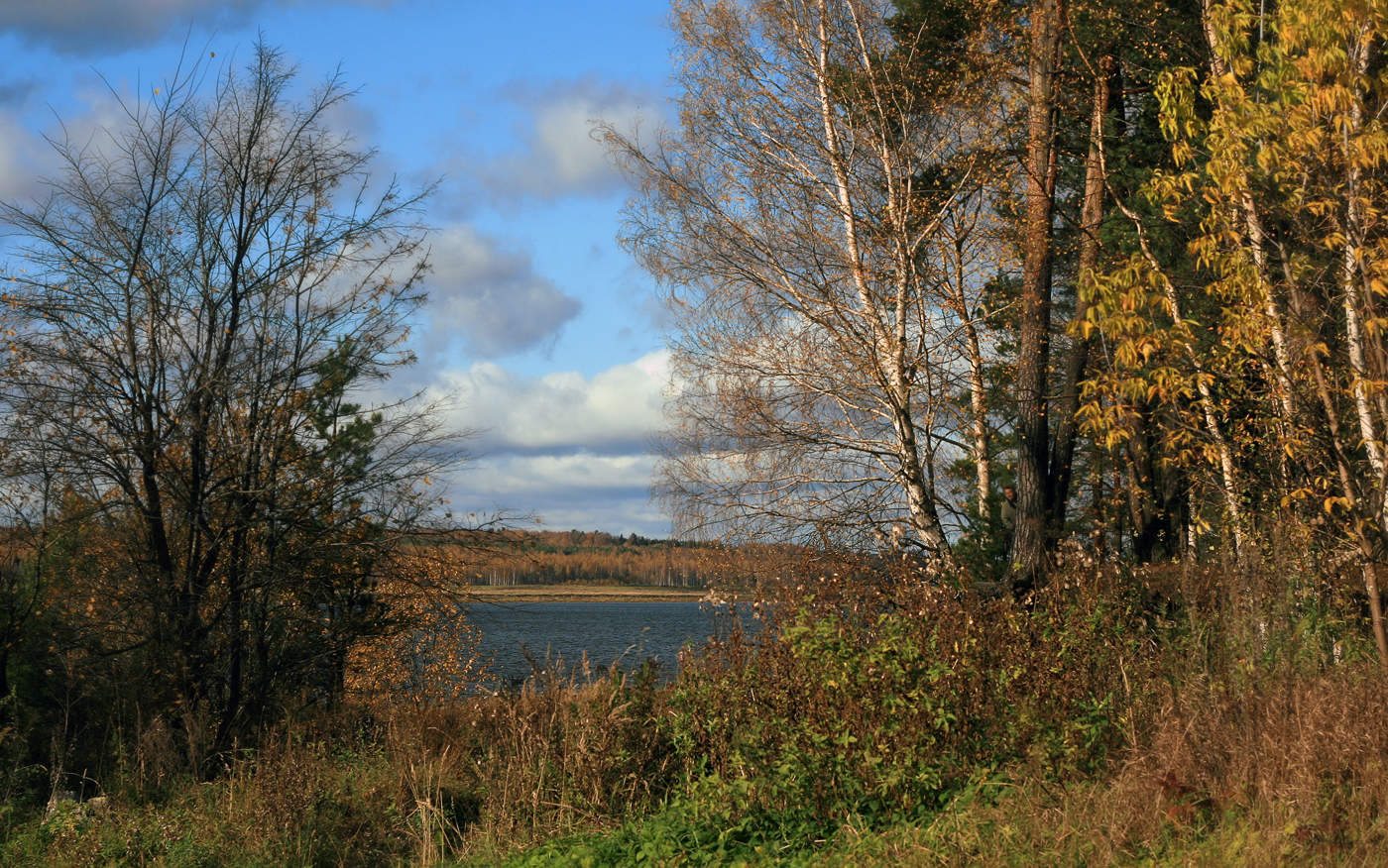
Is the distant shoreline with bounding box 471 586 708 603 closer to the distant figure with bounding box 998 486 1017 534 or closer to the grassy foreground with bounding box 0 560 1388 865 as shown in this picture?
the distant figure with bounding box 998 486 1017 534

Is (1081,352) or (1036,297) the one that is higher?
(1036,297)

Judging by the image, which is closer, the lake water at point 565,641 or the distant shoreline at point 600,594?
the lake water at point 565,641

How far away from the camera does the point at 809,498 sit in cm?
1239

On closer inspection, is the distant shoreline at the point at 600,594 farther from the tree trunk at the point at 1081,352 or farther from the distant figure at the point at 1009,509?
the tree trunk at the point at 1081,352

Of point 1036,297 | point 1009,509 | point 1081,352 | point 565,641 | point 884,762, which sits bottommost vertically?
point 565,641

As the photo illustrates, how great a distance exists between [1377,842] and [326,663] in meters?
10.2

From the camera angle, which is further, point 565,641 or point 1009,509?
point 565,641

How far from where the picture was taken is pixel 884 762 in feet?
20.3

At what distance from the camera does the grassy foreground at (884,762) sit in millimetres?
5043

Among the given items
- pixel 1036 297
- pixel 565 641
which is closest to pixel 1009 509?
pixel 1036 297

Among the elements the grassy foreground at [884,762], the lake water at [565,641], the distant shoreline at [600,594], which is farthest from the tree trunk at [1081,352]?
the distant shoreline at [600,594]

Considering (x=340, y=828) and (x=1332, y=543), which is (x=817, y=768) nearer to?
(x=340, y=828)

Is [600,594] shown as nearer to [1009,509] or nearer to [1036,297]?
[1009,509]

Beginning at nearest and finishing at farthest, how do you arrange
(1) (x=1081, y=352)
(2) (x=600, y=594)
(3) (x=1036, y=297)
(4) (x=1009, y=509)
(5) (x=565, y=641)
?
(3) (x=1036, y=297), (1) (x=1081, y=352), (4) (x=1009, y=509), (5) (x=565, y=641), (2) (x=600, y=594)
